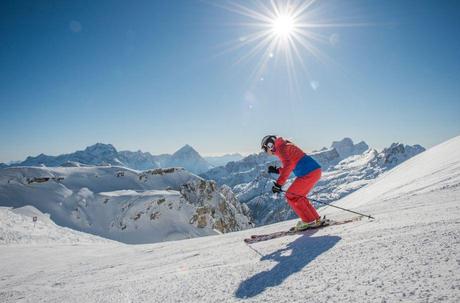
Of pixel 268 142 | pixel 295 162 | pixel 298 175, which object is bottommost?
pixel 298 175

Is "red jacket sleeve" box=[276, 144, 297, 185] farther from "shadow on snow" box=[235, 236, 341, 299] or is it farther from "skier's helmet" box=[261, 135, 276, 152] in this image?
"shadow on snow" box=[235, 236, 341, 299]

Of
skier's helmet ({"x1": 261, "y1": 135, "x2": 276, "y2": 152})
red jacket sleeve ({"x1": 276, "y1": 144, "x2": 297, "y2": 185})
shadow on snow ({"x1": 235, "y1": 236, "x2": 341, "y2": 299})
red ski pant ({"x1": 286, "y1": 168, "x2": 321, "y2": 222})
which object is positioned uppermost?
skier's helmet ({"x1": 261, "y1": 135, "x2": 276, "y2": 152})

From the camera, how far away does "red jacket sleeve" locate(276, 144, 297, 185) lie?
629cm

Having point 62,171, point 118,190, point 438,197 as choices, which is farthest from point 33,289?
point 62,171

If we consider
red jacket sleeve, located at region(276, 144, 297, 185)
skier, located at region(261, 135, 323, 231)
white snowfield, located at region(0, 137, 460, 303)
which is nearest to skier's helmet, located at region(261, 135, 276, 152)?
skier, located at region(261, 135, 323, 231)

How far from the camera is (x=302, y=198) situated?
20.6ft

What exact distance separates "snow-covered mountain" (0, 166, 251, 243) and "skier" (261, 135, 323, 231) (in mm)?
40741

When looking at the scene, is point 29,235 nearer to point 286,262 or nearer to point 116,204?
point 286,262

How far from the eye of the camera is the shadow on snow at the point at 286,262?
115 inches

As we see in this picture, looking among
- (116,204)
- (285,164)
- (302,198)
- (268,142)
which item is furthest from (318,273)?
(116,204)

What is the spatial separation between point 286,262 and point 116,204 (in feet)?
168

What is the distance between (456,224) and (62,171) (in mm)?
68061

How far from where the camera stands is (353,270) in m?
2.75

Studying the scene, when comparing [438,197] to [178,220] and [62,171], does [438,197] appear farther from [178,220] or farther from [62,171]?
[62,171]
